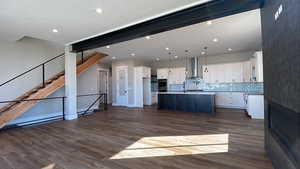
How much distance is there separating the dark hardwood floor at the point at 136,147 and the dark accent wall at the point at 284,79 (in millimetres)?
637

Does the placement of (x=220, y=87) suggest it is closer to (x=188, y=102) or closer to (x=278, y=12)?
(x=188, y=102)

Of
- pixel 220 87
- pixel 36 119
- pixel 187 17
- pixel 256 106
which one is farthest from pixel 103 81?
pixel 256 106

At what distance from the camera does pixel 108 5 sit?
315 cm

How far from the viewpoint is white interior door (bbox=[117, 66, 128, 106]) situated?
31.6ft

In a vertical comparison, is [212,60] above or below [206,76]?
above

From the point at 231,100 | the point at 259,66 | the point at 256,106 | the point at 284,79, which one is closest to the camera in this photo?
the point at 284,79

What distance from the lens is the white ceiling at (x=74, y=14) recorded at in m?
3.06

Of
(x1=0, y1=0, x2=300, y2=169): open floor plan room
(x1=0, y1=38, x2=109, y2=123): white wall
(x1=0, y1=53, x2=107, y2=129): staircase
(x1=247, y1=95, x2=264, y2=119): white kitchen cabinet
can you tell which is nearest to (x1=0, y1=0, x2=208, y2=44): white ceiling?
(x1=0, y1=0, x2=300, y2=169): open floor plan room

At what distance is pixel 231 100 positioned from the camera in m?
8.25

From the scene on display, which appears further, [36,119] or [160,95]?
[160,95]

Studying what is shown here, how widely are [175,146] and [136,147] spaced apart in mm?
800

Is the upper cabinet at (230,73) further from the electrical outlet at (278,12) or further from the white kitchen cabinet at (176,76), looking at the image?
the electrical outlet at (278,12)

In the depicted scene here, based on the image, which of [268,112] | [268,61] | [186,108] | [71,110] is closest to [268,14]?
[268,61]

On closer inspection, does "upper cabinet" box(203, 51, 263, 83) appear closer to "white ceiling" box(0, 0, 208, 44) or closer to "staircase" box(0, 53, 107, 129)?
"white ceiling" box(0, 0, 208, 44)
